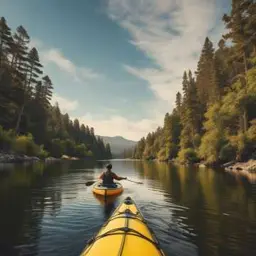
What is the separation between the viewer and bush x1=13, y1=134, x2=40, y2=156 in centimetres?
4947

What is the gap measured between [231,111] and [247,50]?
9956 millimetres

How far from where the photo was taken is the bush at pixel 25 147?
49.5m

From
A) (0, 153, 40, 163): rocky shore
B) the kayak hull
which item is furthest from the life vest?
(0, 153, 40, 163): rocky shore

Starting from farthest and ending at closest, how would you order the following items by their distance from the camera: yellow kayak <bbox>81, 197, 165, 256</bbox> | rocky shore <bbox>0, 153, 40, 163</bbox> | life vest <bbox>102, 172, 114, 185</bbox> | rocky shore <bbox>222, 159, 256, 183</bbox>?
rocky shore <bbox>0, 153, 40, 163</bbox> → rocky shore <bbox>222, 159, 256, 183</bbox> → life vest <bbox>102, 172, 114, 185</bbox> → yellow kayak <bbox>81, 197, 165, 256</bbox>

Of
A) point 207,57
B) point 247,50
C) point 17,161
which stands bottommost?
point 17,161

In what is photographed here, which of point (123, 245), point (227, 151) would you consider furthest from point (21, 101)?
point (123, 245)

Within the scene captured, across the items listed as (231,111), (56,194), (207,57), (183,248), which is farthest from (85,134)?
(183,248)

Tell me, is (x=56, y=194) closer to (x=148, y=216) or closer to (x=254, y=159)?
(x=148, y=216)

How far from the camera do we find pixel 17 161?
156 ft

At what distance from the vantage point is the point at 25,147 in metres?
52.6

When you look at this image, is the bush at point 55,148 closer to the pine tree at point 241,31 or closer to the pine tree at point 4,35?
the pine tree at point 4,35

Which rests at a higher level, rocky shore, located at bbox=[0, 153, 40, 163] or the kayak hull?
rocky shore, located at bbox=[0, 153, 40, 163]

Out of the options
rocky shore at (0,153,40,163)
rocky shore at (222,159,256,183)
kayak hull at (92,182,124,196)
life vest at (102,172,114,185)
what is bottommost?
kayak hull at (92,182,124,196)

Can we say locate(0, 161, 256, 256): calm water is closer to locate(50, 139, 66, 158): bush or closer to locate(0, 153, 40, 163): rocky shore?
locate(0, 153, 40, 163): rocky shore
